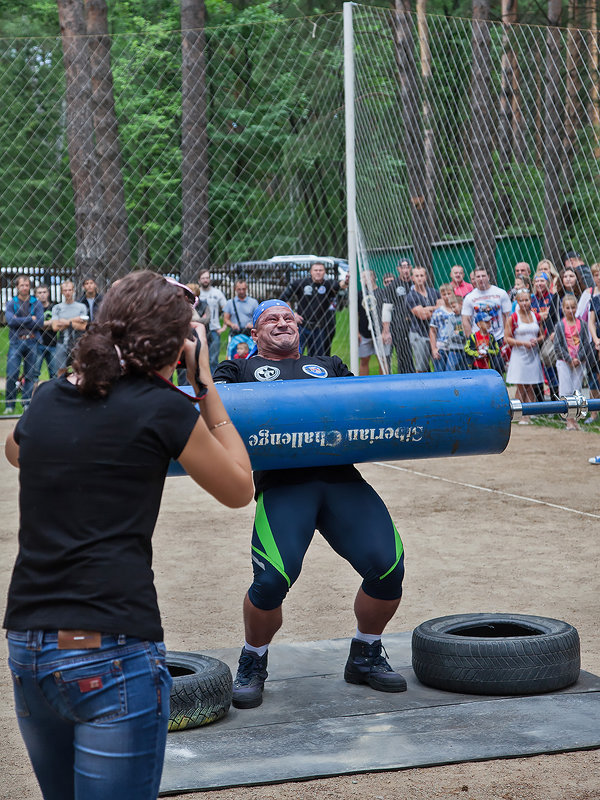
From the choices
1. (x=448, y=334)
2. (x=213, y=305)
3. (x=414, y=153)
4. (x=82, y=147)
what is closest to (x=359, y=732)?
(x=448, y=334)

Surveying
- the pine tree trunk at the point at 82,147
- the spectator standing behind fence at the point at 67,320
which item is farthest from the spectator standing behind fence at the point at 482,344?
the pine tree trunk at the point at 82,147

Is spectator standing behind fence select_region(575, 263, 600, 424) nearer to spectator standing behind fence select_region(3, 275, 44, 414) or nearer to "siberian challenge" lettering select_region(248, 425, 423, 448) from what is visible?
spectator standing behind fence select_region(3, 275, 44, 414)

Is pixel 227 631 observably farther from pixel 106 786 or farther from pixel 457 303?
pixel 457 303

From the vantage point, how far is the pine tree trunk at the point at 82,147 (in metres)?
16.1

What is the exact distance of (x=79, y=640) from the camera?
194cm

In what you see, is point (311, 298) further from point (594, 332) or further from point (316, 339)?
point (594, 332)

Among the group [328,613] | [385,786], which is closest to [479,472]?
[328,613]

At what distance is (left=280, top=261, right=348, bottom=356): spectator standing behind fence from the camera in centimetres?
1455

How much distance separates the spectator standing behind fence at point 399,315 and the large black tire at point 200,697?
9.98 m

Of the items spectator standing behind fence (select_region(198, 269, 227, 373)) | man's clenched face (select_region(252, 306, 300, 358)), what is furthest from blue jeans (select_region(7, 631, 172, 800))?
spectator standing behind fence (select_region(198, 269, 227, 373))

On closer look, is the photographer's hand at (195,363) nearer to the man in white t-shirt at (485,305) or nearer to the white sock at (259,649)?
the white sock at (259,649)

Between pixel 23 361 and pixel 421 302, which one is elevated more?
pixel 421 302

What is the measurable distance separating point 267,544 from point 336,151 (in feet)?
Answer: 53.3

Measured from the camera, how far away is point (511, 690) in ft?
13.5
